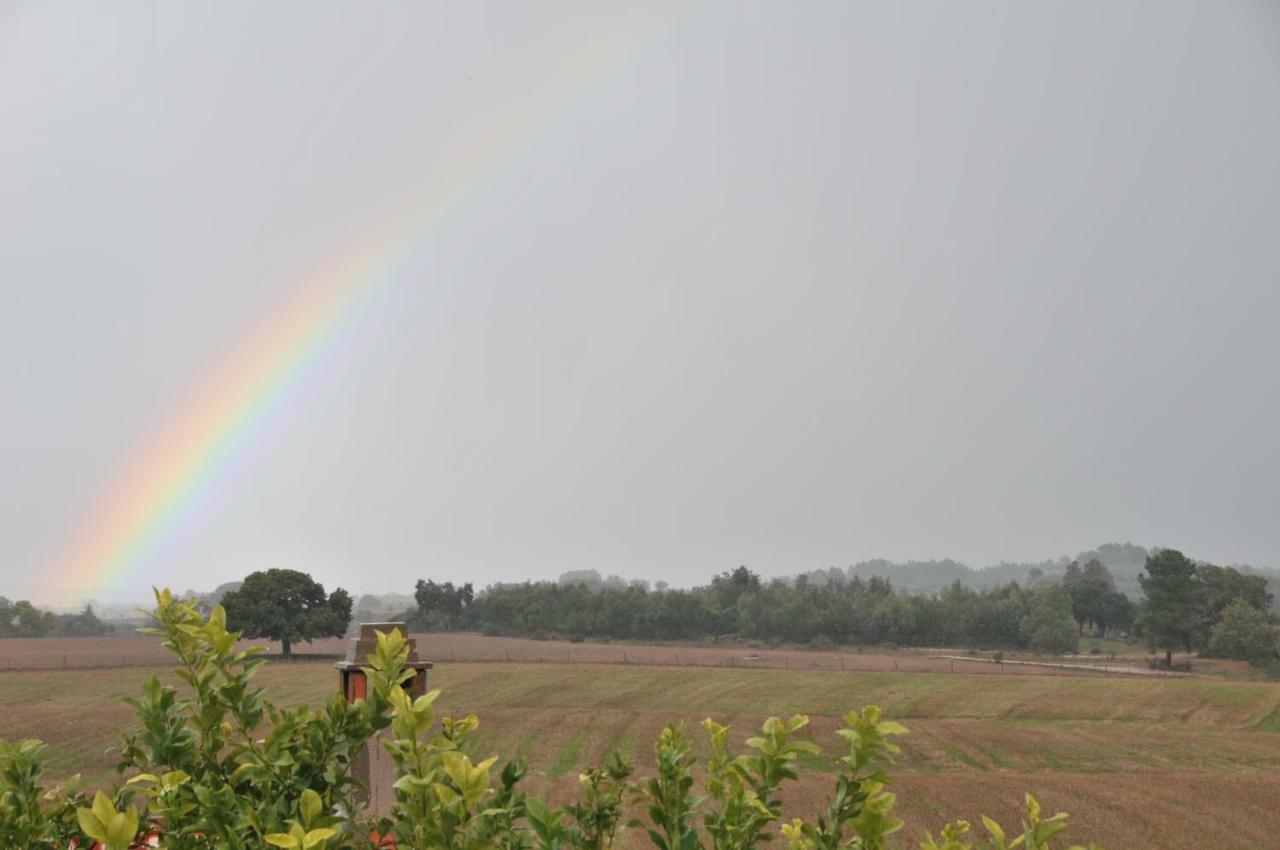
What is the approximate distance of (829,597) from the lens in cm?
14300

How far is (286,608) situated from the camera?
89250 mm

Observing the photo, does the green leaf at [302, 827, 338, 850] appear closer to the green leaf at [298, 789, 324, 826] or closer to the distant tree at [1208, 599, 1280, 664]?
the green leaf at [298, 789, 324, 826]

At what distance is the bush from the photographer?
3.46 meters

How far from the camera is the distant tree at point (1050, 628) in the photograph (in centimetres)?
12119

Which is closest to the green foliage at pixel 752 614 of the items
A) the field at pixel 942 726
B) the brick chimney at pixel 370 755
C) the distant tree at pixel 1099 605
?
the distant tree at pixel 1099 605

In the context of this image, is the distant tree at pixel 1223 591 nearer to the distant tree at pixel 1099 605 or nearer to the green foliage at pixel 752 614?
the green foliage at pixel 752 614

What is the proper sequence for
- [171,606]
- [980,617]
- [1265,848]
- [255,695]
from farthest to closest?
[980,617], [1265,848], [255,695], [171,606]

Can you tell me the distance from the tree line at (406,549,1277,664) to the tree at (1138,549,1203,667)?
0.51 feet

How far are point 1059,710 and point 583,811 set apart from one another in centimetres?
6338

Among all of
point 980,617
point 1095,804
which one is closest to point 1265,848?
point 1095,804

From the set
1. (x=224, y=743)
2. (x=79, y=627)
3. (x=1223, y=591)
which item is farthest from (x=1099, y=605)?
(x=79, y=627)

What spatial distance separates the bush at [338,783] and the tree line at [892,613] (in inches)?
4776

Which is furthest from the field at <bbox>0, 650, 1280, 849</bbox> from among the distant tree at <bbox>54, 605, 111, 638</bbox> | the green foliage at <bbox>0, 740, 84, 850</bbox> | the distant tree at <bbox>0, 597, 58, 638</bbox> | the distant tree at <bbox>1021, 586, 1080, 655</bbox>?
the distant tree at <bbox>54, 605, 111, 638</bbox>

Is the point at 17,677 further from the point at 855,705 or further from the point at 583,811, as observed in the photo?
the point at 583,811
